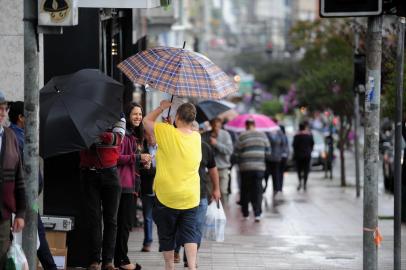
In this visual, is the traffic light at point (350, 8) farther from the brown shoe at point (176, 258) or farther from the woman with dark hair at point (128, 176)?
the brown shoe at point (176, 258)

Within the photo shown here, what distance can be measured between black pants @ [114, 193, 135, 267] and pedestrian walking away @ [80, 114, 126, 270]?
368mm

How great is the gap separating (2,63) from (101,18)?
Answer: 139cm

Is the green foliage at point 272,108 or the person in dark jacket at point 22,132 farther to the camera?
the green foliage at point 272,108

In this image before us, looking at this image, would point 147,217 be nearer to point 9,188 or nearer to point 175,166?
point 175,166

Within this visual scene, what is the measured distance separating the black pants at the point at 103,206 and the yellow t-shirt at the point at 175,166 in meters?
0.98

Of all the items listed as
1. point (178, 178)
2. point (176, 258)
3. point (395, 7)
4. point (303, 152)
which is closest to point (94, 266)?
point (176, 258)

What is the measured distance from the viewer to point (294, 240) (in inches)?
604

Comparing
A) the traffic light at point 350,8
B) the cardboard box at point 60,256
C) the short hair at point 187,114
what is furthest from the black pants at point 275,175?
the traffic light at point 350,8

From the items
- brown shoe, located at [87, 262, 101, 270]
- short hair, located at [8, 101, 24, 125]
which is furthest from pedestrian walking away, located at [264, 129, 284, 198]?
short hair, located at [8, 101, 24, 125]

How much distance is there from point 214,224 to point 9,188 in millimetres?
3944

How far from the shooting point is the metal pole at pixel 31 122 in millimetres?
7477

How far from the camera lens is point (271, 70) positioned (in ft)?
322

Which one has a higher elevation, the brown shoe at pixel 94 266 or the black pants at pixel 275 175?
the brown shoe at pixel 94 266

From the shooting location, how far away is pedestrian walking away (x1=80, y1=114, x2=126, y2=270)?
10578mm
